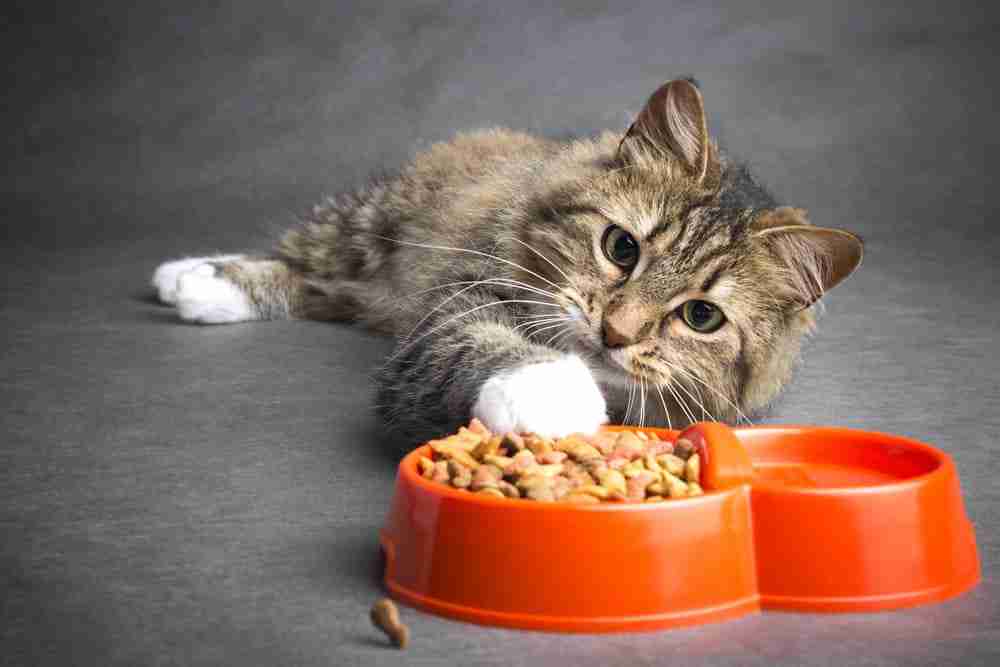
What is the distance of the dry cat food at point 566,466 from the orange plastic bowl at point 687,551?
2.2 inches

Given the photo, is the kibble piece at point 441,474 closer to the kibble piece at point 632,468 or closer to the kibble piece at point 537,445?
the kibble piece at point 537,445

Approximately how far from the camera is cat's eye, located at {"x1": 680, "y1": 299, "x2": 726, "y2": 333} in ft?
7.98

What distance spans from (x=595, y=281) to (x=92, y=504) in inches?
41.4

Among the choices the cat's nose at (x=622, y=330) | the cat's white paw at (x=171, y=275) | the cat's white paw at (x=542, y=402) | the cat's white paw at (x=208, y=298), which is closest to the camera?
the cat's white paw at (x=542, y=402)

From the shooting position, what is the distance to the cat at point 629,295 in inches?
92.4

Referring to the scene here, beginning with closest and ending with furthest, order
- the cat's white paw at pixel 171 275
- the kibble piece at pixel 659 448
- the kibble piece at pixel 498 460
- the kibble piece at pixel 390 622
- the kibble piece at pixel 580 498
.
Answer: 1. the kibble piece at pixel 390 622
2. the kibble piece at pixel 580 498
3. the kibble piece at pixel 498 460
4. the kibble piece at pixel 659 448
5. the cat's white paw at pixel 171 275

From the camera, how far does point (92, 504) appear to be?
2.23 metres

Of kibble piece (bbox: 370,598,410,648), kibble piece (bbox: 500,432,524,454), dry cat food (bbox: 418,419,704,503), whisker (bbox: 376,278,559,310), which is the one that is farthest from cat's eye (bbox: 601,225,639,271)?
kibble piece (bbox: 370,598,410,648)

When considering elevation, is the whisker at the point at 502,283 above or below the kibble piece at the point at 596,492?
above

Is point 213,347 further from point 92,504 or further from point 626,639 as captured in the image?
point 626,639

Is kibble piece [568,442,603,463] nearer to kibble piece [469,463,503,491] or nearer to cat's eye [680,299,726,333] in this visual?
kibble piece [469,463,503,491]

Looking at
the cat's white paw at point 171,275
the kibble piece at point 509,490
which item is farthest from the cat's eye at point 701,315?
the cat's white paw at point 171,275

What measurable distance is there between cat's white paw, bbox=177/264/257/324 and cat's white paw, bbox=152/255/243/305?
5.9 inches

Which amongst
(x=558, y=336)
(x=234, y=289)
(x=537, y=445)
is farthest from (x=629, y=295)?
(x=234, y=289)
